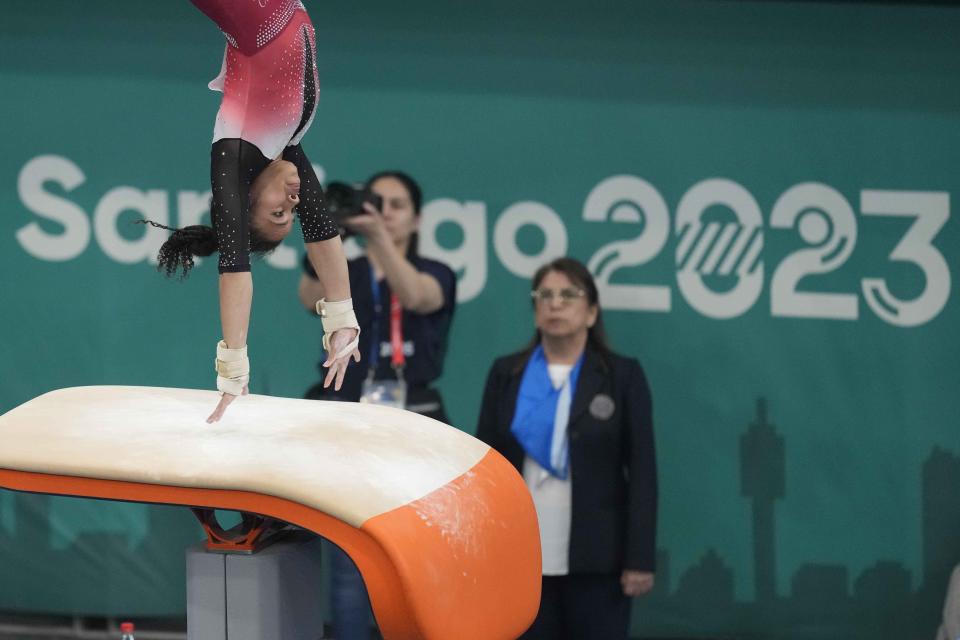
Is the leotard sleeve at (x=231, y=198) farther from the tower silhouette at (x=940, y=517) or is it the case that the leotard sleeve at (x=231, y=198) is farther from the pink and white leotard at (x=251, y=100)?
the tower silhouette at (x=940, y=517)

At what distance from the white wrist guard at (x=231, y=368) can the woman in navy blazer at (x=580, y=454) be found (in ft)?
6.40

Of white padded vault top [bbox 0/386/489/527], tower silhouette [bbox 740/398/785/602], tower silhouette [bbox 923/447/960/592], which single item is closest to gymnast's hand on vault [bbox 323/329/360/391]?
white padded vault top [bbox 0/386/489/527]

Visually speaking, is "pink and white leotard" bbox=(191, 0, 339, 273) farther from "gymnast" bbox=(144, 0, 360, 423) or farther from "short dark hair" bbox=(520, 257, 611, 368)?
"short dark hair" bbox=(520, 257, 611, 368)

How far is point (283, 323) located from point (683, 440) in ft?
5.56

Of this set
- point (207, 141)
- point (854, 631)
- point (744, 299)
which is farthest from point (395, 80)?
point (854, 631)

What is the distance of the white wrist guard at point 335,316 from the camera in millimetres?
2641

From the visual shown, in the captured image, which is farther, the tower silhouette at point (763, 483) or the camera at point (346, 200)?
the tower silhouette at point (763, 483)

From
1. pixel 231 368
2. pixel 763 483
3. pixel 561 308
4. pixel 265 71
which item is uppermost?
pixel 265 71

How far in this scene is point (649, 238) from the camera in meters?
5.35

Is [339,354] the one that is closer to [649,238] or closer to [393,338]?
[393,338]

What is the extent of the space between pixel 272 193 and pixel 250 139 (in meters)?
0.12

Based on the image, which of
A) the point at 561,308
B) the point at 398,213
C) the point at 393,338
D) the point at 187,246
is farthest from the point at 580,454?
the point at 187,246

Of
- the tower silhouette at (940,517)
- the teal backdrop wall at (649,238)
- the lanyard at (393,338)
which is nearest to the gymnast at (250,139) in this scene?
the lanyard at (393,338)

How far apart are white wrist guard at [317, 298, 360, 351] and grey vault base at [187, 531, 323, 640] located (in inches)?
20.4
